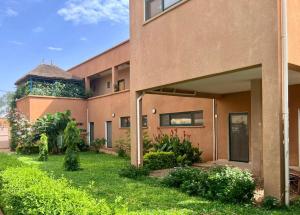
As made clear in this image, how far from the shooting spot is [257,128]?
10.3 meters

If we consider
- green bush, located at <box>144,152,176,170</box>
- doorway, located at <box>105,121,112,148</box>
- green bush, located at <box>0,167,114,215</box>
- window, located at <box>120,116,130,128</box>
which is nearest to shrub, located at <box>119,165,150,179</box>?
green bush, located at <box>144,152,176,170</box>

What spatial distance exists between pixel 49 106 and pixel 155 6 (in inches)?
626

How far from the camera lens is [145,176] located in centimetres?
1130

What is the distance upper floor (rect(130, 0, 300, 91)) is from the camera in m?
7.32

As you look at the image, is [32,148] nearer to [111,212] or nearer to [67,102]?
[67,102]

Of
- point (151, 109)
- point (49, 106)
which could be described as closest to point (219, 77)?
point (151, 109)

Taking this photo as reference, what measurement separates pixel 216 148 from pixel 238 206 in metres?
7.53

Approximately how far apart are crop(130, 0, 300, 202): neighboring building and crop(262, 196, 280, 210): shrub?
129 millimetres

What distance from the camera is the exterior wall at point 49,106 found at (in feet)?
79.3

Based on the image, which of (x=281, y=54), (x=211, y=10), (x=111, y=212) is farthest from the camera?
(x=211, y=10)

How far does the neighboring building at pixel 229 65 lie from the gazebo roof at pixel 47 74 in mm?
15212

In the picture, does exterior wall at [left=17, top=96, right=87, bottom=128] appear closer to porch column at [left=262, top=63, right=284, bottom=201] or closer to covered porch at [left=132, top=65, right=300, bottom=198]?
covered porch at [left=132, top=65, right=300, bottom=198]

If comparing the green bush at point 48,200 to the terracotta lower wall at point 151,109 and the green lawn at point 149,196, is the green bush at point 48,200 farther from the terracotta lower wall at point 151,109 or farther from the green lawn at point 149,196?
the terracotta lower wall at point 151,109

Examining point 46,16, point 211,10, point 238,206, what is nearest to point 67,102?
point 46,16
